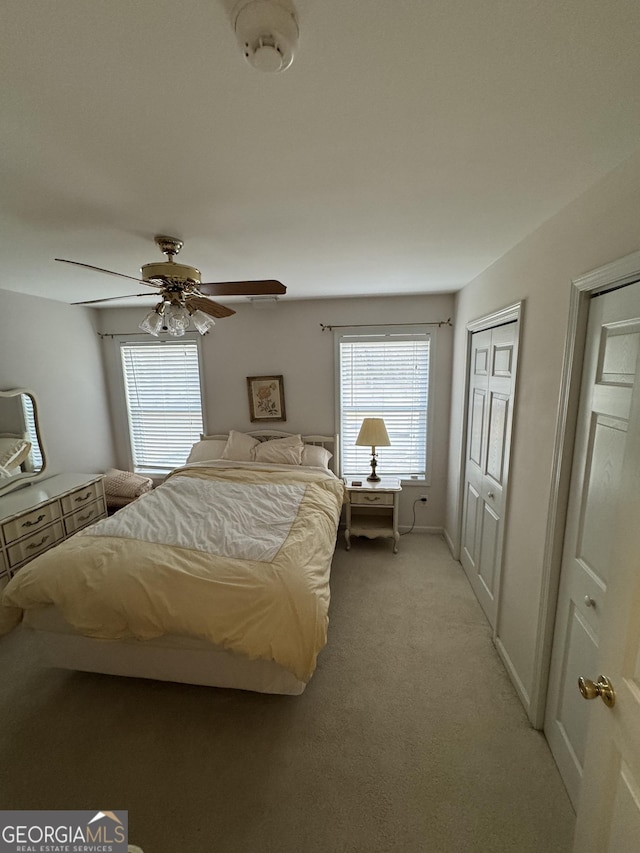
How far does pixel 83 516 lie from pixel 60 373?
4.85 ft

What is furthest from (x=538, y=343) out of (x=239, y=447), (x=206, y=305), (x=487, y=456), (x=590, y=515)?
(x=239, y=447)

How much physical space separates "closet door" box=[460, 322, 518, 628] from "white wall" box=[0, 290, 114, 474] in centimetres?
391

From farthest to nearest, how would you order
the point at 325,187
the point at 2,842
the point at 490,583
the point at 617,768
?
the point at 490,583 → the point at 325,187 → the point at 2,842 → the point at 617,768

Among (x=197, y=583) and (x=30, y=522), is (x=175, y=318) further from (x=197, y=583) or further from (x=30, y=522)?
(x=30, y=522)

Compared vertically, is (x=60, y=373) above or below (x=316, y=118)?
below

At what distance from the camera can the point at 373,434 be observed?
322 cm

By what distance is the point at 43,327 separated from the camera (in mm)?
3188

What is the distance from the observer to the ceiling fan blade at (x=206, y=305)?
1.88 meters

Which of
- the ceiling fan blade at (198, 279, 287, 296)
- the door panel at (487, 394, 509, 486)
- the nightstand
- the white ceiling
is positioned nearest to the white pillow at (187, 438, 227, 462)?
the nightstand

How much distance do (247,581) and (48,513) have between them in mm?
2204

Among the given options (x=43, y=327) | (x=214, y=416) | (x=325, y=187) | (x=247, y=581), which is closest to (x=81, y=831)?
(x=247, y=581)

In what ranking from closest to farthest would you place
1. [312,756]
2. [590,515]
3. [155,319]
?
[590,515], [312,756], [155,319]

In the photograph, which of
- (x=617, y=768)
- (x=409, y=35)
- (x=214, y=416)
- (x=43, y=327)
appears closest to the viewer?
(x=409, y=35)

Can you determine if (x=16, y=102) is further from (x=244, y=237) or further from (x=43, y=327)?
(x=43, y=327)
